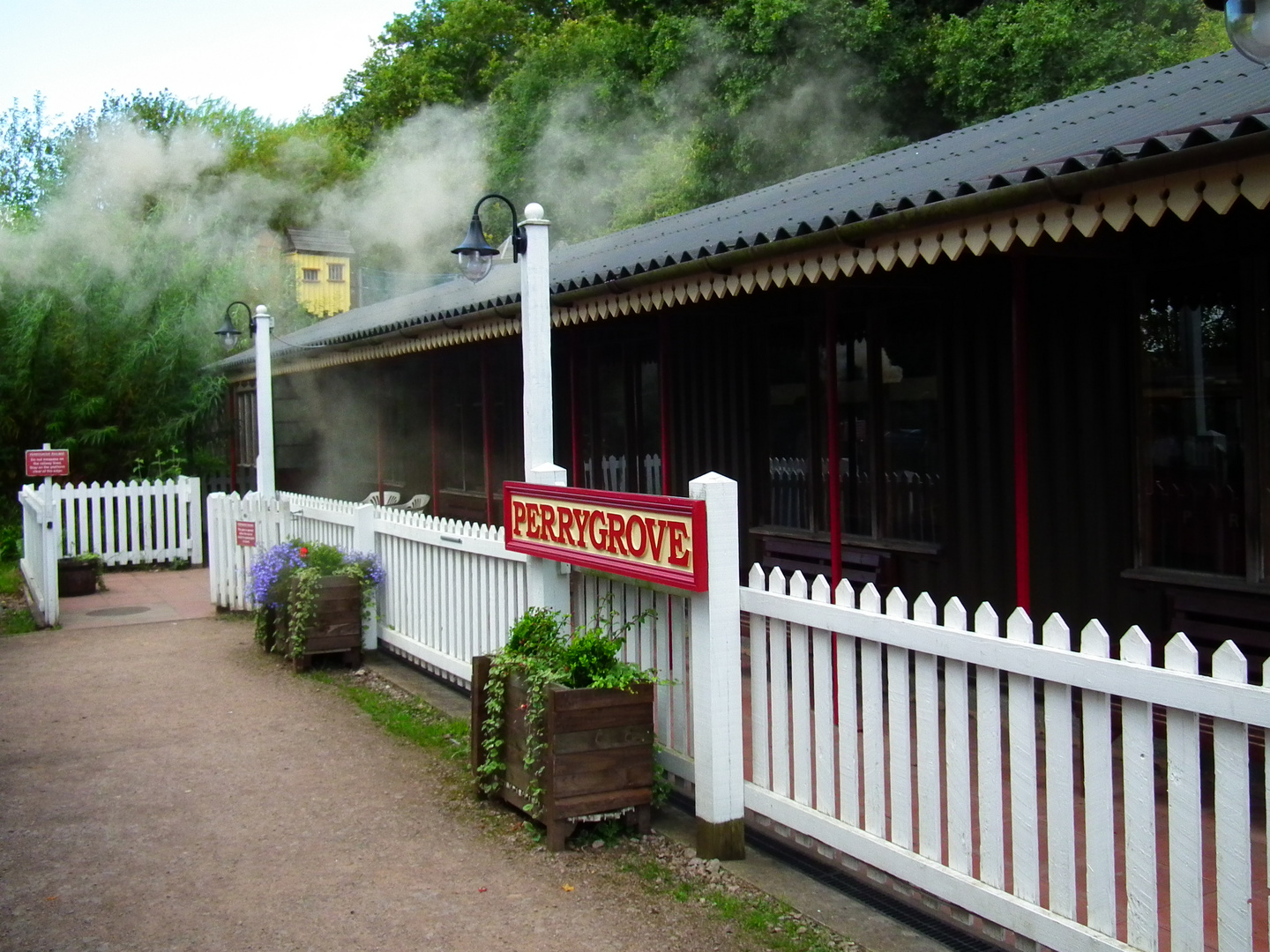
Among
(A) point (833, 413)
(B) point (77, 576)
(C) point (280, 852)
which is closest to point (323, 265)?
(B) point (77, 576)

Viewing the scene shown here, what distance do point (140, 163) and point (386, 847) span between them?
39075 mm

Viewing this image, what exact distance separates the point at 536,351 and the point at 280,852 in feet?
8.54

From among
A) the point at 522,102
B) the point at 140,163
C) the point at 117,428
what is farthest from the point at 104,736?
the point at 140,163

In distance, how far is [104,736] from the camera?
21.9ft

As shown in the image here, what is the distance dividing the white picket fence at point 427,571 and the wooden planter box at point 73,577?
333 centimetres

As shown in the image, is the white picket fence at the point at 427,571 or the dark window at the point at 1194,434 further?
the white picket fence at the point at 427,571

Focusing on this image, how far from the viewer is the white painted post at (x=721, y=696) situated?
4.40 meters

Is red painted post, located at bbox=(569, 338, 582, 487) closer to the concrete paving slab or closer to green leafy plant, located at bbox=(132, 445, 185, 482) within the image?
the concrete paving slab

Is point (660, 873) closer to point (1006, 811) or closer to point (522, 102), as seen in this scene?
point (1006, 811)

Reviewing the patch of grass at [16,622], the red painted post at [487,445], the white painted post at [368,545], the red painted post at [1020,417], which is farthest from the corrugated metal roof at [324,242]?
the red painted post at [1020,417]

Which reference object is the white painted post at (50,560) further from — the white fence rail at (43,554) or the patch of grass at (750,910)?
the patch of grass at (750,910)

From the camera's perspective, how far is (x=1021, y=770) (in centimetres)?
340

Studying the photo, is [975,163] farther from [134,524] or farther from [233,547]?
[134,524]

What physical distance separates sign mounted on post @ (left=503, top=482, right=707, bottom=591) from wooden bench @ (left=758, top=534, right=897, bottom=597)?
1.72 metres
